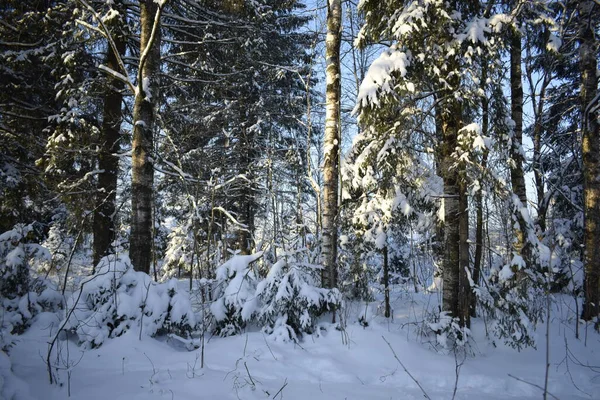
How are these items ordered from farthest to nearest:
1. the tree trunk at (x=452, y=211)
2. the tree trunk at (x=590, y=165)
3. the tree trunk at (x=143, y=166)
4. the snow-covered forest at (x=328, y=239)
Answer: the tree trunk at (x=590, y=165), the tree trunk at (x=143, y=166), the tree trunk at (x=452, y=211), the snow-covered forest at (x=328, y=239)

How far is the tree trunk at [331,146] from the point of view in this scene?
562 centimetres

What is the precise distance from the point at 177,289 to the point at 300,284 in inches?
73.7

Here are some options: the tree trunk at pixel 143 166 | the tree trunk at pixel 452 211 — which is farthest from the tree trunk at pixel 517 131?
the tree trunk at pixel 143 166

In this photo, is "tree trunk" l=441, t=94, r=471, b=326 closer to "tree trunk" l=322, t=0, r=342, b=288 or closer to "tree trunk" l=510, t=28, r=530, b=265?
"tree trunk" l=510, t=28, r=530, b=265

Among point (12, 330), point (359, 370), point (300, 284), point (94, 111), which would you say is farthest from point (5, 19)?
point (359, 370)

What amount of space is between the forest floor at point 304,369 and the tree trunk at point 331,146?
132 cm

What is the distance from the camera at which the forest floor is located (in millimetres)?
2941

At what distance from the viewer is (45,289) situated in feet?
16.0

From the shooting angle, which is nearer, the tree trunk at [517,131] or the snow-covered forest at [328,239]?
the snow-covered forest at [328,239]

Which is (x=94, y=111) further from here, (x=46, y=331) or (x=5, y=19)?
(x=46, y=331)

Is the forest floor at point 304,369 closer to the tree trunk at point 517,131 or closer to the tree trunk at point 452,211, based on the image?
the tree trunk at point 452,211

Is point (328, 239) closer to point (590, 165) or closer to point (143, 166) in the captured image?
point (143, 166)

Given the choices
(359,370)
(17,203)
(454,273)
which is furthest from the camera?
(17,203)

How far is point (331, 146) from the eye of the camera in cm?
593
